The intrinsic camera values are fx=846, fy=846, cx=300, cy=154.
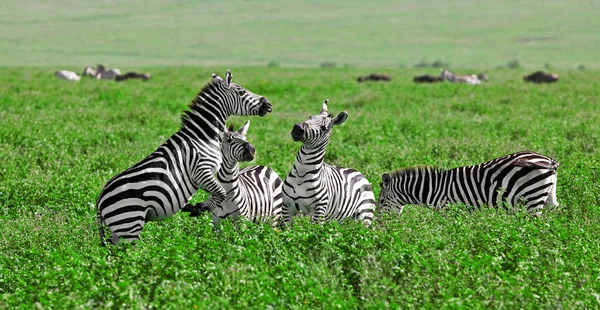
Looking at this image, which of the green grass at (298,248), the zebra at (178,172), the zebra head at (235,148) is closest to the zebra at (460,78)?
the green grass at (298,248)

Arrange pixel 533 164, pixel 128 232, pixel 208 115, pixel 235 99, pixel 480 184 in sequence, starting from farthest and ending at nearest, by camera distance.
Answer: pixel 480 184, pixel 533 164, pixel 235 99, pixel 208 115, pixel 128 232

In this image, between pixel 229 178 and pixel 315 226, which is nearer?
pixel 315 226

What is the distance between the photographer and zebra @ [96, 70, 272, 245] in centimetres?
830

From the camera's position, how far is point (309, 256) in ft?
25.6

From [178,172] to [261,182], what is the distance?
49.7 inches

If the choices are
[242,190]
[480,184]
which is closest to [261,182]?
[242,190]

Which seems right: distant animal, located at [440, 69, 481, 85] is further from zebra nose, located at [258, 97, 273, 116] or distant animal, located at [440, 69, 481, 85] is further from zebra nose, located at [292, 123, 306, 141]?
zebra nose, located at [292, 123, 306, 141]

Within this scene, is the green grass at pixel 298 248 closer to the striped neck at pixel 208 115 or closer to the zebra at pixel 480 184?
the zebra at pixel 480 184

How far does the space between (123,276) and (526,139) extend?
11.3 m

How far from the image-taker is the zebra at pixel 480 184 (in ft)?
32.9

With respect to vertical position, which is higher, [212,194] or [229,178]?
[229,178]

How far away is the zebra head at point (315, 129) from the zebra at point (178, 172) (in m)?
0.55

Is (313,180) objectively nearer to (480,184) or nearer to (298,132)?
(298,132)

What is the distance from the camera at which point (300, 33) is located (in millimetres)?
125875
